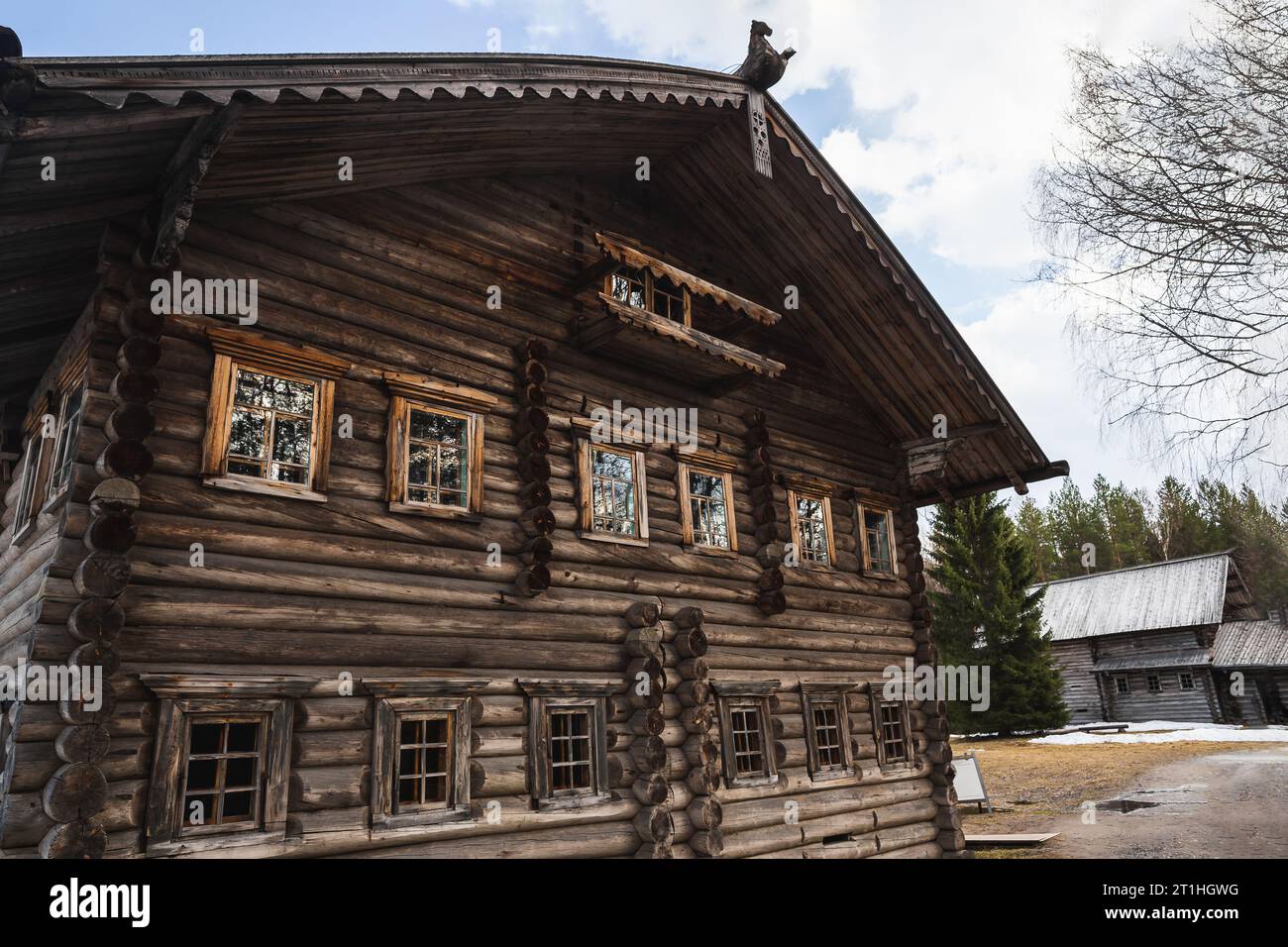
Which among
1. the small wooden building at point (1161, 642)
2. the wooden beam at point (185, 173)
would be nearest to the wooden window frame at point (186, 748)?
the wooden beam at point (185, 173)

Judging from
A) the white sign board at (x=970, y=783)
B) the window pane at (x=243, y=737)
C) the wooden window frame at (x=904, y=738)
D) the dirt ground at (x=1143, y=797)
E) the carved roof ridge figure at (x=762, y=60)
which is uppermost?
the carved roof ridge figure at (x=762, y=60)

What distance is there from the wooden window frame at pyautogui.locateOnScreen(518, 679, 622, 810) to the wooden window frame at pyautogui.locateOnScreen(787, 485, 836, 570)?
14.8 ft

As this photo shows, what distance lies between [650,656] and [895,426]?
25.8ft

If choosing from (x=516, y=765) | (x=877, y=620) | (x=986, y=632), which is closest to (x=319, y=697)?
(x=516, y=765)

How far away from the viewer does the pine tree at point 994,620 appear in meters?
35.0

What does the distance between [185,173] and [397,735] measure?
521 centimetres

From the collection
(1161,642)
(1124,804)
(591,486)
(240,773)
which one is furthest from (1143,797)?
(1161,642)

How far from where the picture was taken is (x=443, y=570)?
26.3 feet

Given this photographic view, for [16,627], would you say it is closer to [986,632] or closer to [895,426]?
[895,426]

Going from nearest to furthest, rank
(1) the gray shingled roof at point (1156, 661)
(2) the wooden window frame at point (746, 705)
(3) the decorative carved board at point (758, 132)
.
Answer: (2) the wooden window frame at point (746, 705)
(3) the decorative carved board at point (758, 132)
(1) the gray shingled roof at point (1156, 661)

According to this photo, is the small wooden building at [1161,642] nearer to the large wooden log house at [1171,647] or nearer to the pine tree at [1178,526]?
the large wooden log house at [1171,647]

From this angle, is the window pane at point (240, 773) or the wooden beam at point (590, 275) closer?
the window pane at point (240, 773)

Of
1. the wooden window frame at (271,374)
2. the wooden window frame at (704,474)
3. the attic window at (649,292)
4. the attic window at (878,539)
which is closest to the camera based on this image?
the wooden window frame at (271,374)

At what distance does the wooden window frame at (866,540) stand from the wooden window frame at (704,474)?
327cm
